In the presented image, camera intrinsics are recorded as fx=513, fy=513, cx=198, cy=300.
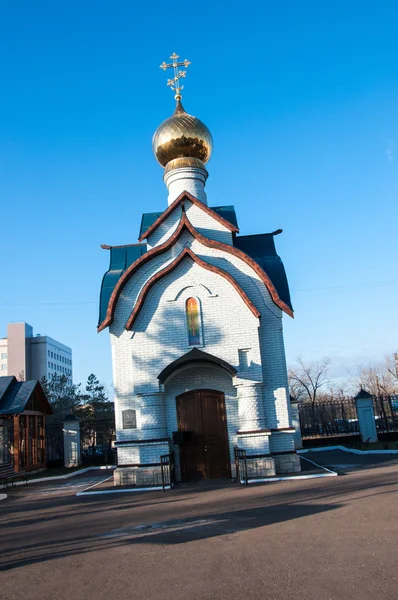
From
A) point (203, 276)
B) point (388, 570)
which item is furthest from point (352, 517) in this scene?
point (203, 276)

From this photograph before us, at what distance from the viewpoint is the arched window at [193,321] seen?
12.4 meters

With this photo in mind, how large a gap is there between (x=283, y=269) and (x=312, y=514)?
802 cm

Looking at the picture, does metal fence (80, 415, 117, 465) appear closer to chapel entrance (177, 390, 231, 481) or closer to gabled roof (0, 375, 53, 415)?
gabled roof (0, 375, 53, 415)

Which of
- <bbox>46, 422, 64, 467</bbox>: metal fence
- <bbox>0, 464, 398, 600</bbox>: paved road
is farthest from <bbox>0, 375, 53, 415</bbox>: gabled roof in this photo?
<bbox>0, 464, 398, 600</bbox>: paved road

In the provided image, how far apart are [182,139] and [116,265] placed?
4.27 metres

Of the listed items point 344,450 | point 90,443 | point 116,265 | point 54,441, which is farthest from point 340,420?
point 116,265

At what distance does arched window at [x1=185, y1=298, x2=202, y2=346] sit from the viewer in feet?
40.6

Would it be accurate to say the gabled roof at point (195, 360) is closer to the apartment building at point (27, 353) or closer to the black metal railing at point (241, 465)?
the black metal railing at point (241, 465)

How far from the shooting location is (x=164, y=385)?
12219 mm

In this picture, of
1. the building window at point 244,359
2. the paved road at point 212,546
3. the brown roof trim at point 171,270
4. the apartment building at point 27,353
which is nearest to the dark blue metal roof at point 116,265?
the brown roof trim at point 171,270

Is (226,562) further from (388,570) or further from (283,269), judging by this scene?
(283,269)

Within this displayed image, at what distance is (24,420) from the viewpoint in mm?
17844

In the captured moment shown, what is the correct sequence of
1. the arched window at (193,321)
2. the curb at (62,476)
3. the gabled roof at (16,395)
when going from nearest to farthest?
1. the arched window at (193,321)
2. the curb at (62,476)
3. the gabled roof at (16,395)

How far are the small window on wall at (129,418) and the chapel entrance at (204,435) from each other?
1.07 metres
